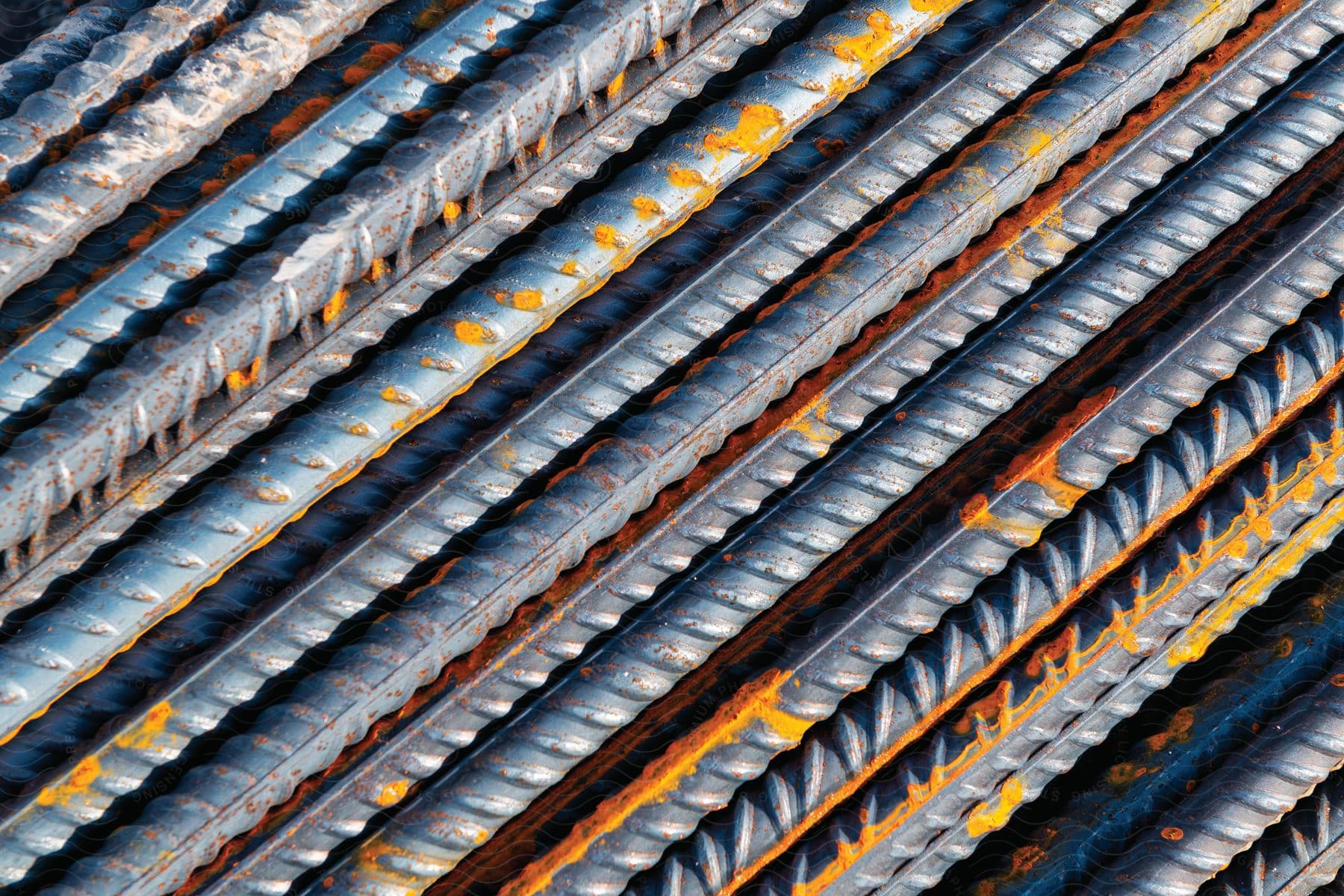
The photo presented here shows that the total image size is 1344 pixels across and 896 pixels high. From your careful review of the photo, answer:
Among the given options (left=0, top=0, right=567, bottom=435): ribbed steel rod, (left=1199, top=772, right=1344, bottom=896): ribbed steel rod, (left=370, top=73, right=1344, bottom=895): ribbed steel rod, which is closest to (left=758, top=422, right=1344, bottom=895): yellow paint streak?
(left=370, top=73, right=1344, bottom=895): ribbed steel rod

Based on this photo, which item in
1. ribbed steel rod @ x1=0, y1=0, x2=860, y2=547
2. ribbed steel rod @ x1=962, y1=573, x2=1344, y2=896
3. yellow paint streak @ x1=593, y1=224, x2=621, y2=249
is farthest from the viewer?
ribbed steel rod @ x1=962, y1=573, x2=1344, y2=896

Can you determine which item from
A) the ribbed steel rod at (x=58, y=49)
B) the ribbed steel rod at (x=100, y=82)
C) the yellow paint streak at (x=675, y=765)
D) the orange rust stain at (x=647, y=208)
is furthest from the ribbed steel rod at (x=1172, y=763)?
the ribbed steel rod at (x=58, y=49)

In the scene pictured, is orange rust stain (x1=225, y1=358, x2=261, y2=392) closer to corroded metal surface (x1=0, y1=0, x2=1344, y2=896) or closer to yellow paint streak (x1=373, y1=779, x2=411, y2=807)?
corroded metal surface (x1=0, y1=0, x2=1344, y2=896)

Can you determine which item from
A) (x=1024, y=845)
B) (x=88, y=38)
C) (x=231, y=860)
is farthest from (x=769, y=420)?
(x=88, y=38)

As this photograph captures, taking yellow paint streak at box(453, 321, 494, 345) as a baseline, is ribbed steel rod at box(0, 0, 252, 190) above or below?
above

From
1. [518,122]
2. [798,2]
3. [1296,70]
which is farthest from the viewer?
[1296,70]

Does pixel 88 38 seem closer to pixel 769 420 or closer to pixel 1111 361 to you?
pixel 769 420

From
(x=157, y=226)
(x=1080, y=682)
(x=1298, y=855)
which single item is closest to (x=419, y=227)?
(x=157, y=226)
